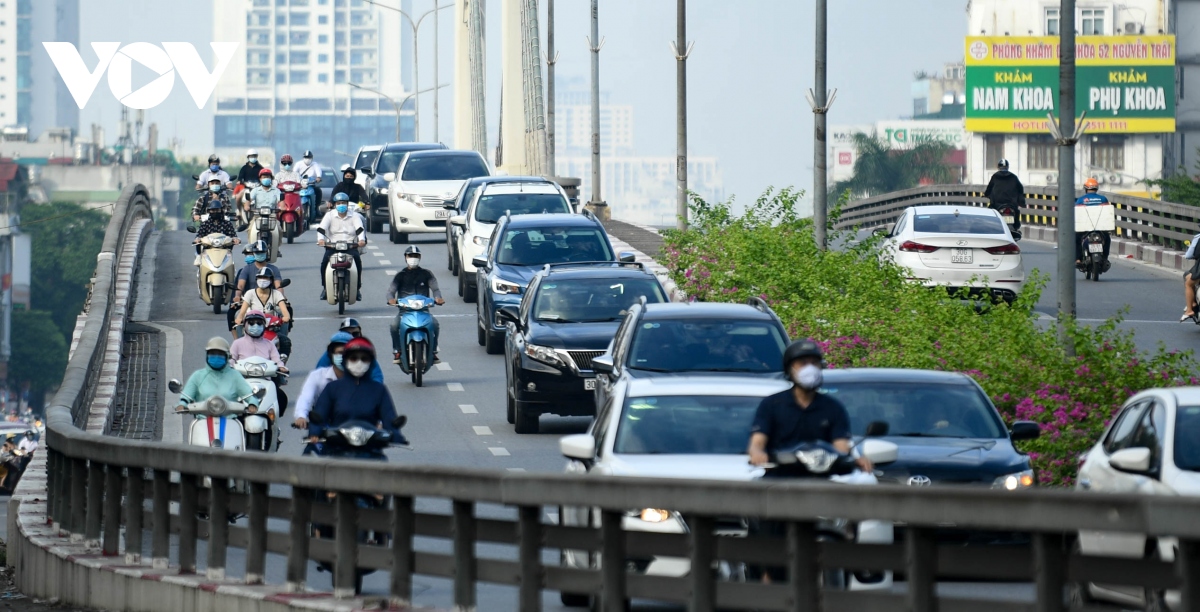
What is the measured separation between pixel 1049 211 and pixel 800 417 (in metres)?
45.3

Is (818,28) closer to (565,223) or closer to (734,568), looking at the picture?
(565,223)

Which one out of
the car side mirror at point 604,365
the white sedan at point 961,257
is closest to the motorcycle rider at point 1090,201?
the white sedan at point 961,257

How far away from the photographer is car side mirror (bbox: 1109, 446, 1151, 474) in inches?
395

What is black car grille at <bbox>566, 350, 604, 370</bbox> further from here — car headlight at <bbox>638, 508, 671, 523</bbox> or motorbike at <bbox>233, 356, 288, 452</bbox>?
car headlight at <bbox>638, 508, 671, 523</bbox>

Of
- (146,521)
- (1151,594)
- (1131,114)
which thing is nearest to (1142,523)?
(1151,594)

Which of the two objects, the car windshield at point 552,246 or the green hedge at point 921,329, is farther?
the car windshield at point 552,246

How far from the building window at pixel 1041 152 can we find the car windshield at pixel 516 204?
244 feet

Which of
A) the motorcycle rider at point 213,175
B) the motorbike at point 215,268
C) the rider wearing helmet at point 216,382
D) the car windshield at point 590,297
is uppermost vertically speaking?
the motorcycle rider at point 213,175

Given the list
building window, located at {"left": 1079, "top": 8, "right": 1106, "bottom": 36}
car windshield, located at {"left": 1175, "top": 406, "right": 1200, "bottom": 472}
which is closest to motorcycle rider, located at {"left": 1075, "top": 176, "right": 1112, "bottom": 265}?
car windshield, located at {"left": 1175, "top": 406, "right": 1200, "bottom": 472}

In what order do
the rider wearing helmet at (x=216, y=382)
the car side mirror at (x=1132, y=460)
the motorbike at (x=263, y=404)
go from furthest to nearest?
the motorbike at (x=263, y=404), the rider wearing helmet at (x=216, y=382), the car side mirror at (x=1132, y=460)

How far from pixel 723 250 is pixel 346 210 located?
626 centimetres

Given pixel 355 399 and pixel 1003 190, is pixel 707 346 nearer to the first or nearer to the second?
pixel 355 399

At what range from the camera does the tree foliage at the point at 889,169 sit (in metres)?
103

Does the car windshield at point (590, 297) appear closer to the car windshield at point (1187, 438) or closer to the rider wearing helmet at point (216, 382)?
the rider wearing helmet at point (216, 382)
